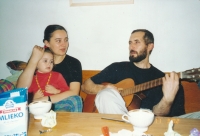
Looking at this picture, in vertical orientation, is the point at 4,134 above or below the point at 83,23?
below

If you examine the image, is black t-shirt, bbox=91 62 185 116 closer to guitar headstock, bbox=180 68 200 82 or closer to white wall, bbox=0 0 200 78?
white wall, bbox=0 0 200 78

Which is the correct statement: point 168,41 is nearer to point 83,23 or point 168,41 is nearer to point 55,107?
point 83,23

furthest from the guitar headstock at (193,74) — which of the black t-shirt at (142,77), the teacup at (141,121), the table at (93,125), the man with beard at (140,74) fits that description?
the teacup at (141,121)

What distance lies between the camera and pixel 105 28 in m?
1.83

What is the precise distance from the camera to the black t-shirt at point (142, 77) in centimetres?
162

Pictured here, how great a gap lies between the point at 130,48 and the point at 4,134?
1.39 meters

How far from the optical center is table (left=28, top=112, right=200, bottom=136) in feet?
2.47

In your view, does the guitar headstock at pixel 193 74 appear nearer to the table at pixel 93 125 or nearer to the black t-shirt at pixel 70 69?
the table at pixel 93 125

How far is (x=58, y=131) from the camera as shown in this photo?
764 millimetres

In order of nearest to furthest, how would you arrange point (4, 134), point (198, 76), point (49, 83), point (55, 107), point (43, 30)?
point (4, 134)
point (198, 76)
point (55, 107)
point (49, 83)
point (43, 30)

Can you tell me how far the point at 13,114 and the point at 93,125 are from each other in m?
0.35

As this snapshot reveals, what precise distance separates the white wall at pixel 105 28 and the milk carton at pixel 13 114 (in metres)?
1.22

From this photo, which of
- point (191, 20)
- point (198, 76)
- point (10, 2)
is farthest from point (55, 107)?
point (191, 20)

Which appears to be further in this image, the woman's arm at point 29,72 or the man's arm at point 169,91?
the woman's arm at point 29,72
